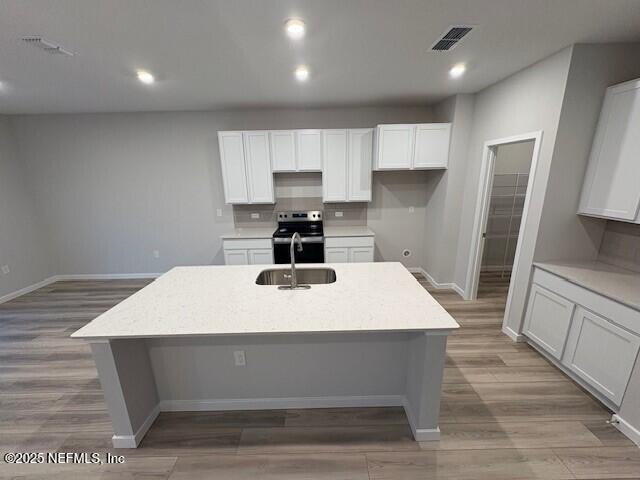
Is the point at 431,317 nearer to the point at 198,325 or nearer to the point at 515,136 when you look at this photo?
the point at 198,325

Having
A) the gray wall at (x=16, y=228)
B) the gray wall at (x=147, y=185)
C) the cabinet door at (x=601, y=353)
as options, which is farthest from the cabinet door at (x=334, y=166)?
the gray wall at (x=16, y=228)

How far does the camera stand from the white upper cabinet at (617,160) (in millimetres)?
1851

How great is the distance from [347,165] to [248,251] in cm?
193

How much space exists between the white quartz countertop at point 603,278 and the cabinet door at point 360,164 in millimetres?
2243

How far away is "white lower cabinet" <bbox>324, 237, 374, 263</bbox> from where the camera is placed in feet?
12.3

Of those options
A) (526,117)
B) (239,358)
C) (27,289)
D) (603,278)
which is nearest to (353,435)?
(239,358)

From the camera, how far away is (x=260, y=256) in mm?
3811

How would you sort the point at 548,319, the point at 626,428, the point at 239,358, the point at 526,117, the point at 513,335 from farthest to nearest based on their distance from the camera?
1. the point at 513,335
2. the point at 526,117
3. the point at 548,319
4. the point at 239,358
5. the point at 626,428

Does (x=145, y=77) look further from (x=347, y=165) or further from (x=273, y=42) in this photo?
(x=347, y=165)

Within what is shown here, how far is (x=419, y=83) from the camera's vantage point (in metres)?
2.88

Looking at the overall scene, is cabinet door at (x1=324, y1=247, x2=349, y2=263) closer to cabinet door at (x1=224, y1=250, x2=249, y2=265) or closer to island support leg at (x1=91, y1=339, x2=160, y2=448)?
cabinet door at (x1=224, y1=250, x2=249, y2=265)

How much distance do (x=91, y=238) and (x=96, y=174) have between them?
107 centimetres

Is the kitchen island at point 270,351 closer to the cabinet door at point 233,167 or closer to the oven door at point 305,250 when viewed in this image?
the oven door at point 305,250

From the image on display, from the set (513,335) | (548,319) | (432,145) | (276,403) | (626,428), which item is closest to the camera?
(626,428)
